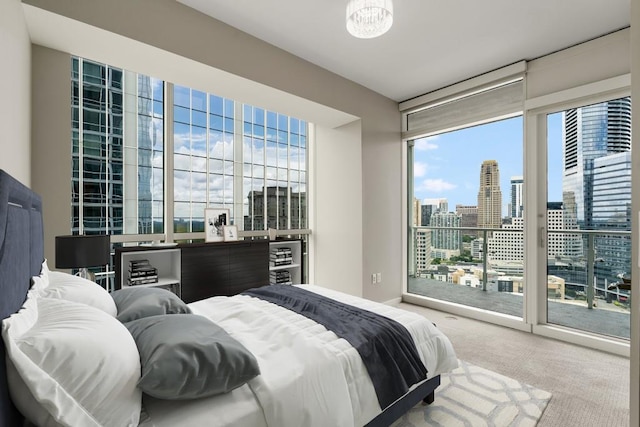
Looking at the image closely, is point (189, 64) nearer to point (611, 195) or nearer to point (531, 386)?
point (531, 386)

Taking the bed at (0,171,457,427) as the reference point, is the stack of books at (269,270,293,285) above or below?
below

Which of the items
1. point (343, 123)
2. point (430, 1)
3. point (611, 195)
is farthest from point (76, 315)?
point (611, 195)

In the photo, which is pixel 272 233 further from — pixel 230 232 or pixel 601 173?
pixel 601 173

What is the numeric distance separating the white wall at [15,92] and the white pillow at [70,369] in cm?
100

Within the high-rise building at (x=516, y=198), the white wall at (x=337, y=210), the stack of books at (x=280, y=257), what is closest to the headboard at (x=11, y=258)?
the stack of books at (x=280, y=257)

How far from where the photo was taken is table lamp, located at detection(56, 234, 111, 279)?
7.03 ft

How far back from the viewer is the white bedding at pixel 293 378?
3.74ft

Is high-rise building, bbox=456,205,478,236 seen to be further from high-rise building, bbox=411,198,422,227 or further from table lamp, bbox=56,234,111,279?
table lamp, bbox=56,234,111,279

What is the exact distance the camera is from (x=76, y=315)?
1.09 m

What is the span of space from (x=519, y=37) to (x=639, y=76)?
2696 millimetres

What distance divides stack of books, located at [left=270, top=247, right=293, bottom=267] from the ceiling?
2297 millimetres

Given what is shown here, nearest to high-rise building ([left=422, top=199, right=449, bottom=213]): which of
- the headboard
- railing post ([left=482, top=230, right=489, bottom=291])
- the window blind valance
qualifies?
railing post ([left=482, top=230, right=489, bottom=291])

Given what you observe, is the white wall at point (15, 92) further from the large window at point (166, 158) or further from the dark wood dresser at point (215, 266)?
the dark wood dresser at point (215, 266)

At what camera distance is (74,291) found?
1467 millimetres
